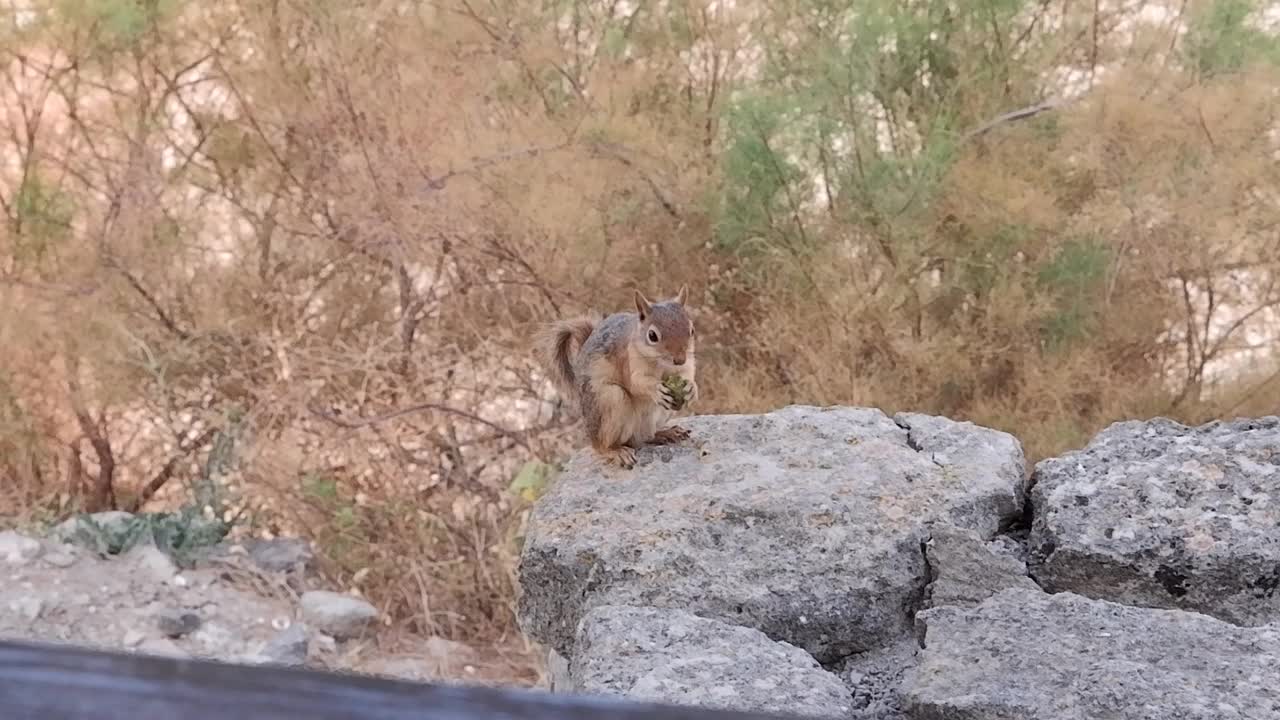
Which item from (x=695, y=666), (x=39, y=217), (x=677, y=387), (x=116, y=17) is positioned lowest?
(x=695, y=666)

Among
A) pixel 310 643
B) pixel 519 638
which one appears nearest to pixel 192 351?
pixel 310 643

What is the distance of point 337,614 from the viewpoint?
6.19 ft

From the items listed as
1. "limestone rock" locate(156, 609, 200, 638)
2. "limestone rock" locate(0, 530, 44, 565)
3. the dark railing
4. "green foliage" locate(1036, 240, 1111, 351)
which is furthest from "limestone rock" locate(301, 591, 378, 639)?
the dark railing

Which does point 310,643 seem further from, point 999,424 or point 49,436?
point 999,424

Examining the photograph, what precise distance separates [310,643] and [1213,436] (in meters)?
1.45

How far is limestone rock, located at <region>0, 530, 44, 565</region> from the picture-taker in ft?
6.21

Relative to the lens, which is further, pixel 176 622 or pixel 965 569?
pixel 176 622

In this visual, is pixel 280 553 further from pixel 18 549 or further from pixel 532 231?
pixel 532 231

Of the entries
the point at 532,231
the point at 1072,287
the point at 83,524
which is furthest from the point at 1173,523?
the point at 83,524

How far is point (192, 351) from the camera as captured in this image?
204 centimetres

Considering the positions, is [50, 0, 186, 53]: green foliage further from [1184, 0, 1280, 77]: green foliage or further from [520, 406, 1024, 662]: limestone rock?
[1184, 0, 1280, 77]: green foliage

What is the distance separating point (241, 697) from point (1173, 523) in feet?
2.23

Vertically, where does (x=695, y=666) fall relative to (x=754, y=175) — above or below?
below

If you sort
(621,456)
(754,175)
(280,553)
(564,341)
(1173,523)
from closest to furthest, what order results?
1. (1173,523)
2. (621,456)
3. (564,341)
4. (754,175)
5. (280,553)
